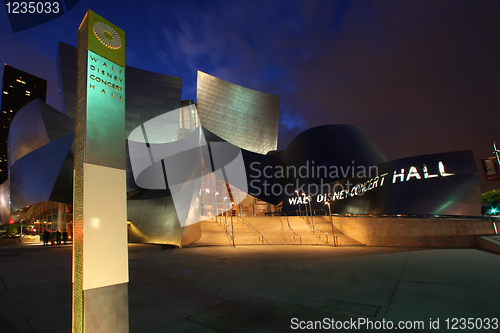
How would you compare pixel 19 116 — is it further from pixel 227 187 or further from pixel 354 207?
pixel 354 207

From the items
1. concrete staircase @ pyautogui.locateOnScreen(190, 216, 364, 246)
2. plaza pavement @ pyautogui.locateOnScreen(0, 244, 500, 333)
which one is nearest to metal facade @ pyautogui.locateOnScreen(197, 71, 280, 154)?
concrete staircase @ pyautogui.locateOnScreen(190, 216, 364, 246)

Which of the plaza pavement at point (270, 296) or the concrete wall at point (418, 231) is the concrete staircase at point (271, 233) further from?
the plaza pavement at point (270, 296)

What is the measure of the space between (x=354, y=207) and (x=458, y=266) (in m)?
15.6

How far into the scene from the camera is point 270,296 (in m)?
4.33

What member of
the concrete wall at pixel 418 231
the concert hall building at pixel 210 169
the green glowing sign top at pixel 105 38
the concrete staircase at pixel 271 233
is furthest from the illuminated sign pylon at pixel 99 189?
the concrete wall at pixel 418 231

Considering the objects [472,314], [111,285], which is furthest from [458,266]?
[111,285]

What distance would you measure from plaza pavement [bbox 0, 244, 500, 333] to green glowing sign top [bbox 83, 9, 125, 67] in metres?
3.44

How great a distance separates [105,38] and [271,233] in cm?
1541

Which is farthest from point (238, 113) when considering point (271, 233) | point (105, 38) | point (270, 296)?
point (105, 38)

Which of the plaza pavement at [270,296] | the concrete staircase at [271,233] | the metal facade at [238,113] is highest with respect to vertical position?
the metal facade at [238,113]

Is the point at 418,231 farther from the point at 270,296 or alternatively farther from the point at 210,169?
the point at 210,169

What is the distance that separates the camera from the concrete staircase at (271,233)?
15.1 meters

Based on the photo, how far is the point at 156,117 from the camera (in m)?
32.3

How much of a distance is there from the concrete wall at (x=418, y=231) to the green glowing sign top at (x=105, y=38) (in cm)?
1410
